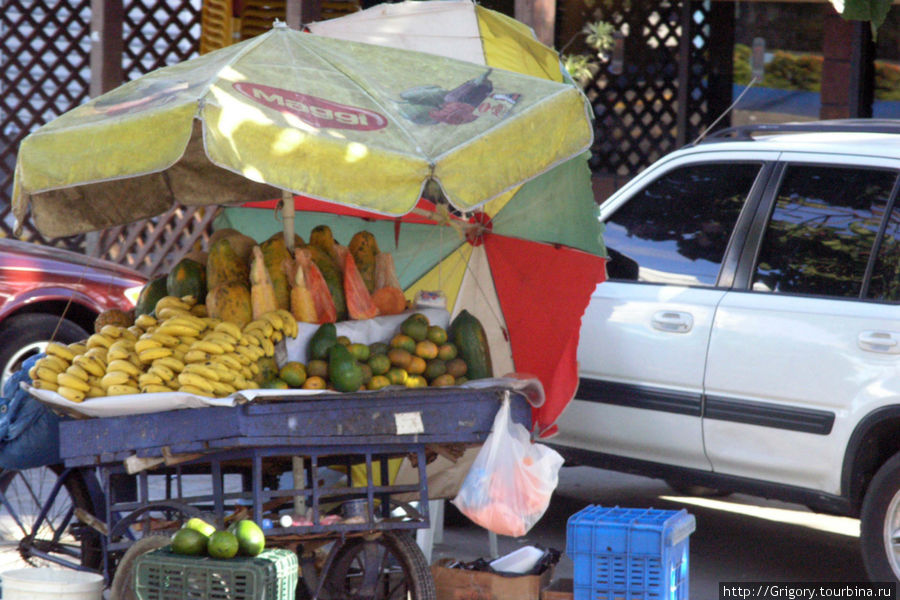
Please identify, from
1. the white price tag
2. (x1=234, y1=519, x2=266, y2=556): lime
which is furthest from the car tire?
(x1=234, y1=519, x2=266, y2=556): lime

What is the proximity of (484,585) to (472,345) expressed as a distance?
1.00 meters

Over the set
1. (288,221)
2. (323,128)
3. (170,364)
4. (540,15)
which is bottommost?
(170,364)

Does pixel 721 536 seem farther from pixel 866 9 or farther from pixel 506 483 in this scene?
pixel 866 9

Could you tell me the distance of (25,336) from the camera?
7.76 m

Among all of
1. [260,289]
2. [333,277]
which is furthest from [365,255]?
[260,289]

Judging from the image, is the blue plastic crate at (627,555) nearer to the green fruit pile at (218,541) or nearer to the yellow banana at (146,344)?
the green fruit pile at (218,541)

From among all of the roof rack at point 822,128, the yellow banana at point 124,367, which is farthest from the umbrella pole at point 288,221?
the roof rack at point 822,128

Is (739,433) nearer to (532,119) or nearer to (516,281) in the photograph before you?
(516,281)

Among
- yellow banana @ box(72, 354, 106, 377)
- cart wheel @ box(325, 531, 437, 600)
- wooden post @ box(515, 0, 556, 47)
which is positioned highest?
wooden post @ box(515, 0, 556, 47)

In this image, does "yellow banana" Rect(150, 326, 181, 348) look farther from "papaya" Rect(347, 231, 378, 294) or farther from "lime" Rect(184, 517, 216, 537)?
"papaya" Rect(347, 231, 378, 294)

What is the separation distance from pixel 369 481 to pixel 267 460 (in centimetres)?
62

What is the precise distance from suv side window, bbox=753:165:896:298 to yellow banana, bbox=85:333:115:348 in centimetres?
275

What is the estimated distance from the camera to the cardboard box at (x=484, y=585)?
4.80 metres

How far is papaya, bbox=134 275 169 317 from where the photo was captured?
5328mm
